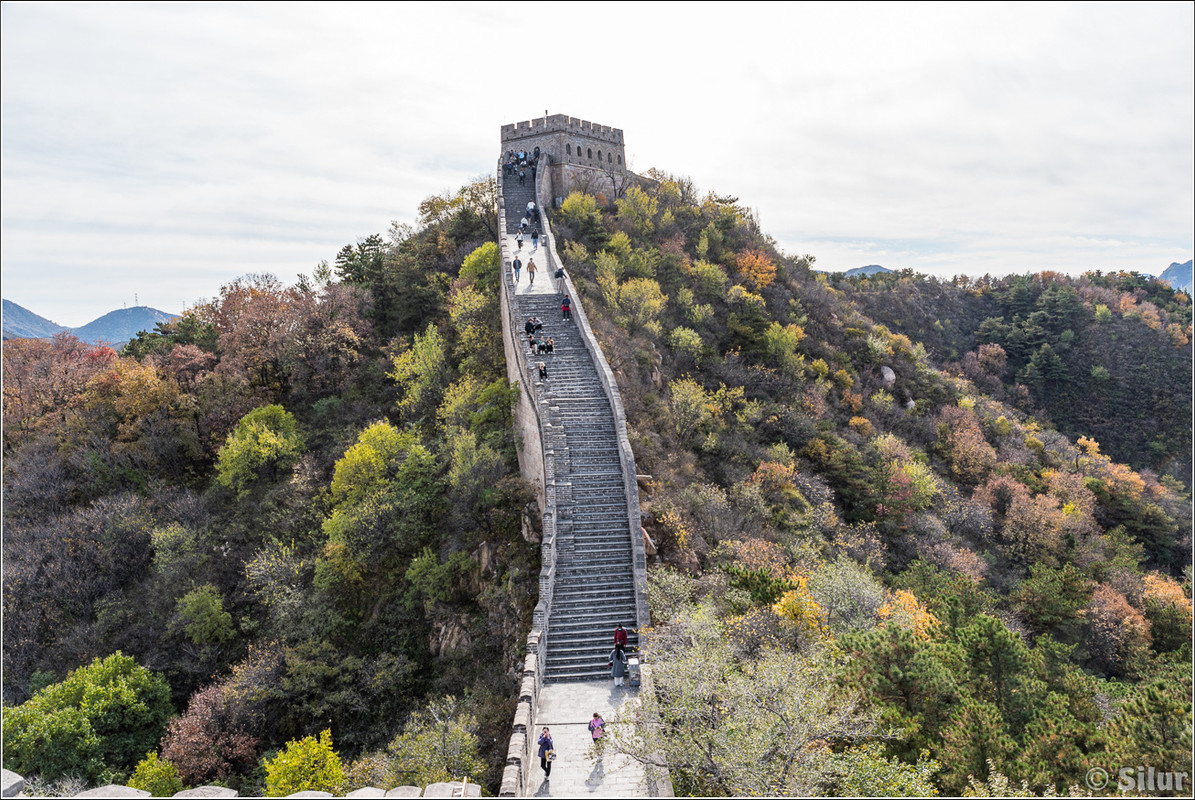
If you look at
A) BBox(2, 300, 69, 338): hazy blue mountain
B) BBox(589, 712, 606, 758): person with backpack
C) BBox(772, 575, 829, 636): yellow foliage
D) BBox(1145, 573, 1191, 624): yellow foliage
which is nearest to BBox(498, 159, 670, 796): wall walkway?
BBox(589, 712, 606, 758): person with backpack

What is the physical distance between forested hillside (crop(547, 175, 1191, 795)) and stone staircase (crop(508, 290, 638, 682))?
135 centimetres

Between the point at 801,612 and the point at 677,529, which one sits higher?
the point at 677,529

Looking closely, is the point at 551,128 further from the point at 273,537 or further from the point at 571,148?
the point at 273,537

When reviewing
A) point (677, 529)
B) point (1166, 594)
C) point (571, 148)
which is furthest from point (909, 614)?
point (571, 148)

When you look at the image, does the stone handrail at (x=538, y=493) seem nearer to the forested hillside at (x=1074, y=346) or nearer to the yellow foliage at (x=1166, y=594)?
the yellow foliage at (x=1166, y=594)

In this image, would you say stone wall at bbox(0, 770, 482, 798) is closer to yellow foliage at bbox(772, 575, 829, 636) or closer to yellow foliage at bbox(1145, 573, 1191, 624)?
yellow foliage at bbox(772, 575, 829, 636)

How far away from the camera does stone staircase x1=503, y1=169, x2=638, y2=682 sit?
52.8 ft

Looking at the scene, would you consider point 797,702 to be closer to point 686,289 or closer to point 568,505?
point 568,505

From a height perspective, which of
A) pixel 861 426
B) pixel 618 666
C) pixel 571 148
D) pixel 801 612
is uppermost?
pixel 571 148

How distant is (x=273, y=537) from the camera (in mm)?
25438

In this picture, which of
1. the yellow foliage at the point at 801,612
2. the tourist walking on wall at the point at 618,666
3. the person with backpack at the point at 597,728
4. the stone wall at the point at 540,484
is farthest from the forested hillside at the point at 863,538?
the stone wall at the point at 540,484

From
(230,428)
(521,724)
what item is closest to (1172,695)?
(521,724)

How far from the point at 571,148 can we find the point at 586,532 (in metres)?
34.5

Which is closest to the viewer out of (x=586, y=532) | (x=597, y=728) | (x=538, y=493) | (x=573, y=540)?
(x=597, y=728)
